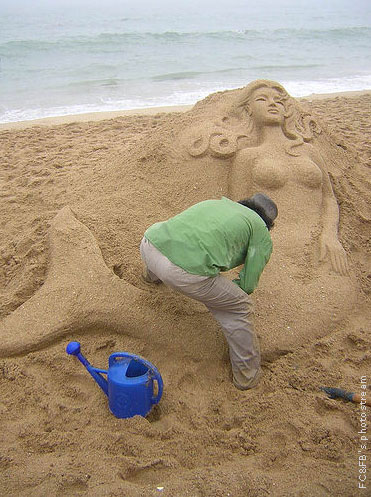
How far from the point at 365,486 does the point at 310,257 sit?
1.67 m

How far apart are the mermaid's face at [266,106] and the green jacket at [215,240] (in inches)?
61.1

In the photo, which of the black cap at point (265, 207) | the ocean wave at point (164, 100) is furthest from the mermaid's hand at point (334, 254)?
the ocean wave at point (164, 100)

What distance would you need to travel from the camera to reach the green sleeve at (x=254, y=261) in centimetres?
224

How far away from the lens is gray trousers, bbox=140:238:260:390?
2.15 meters

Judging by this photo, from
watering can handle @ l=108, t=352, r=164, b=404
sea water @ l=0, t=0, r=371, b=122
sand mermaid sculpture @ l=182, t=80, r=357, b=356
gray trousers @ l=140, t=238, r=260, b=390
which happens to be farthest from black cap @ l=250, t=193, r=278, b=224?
sea water @ l=0, t=0, r=371, b=122

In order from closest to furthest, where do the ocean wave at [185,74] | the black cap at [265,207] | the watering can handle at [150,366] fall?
the watering can handle at [150,366] < the black cap at [265,207] < the ocean wave at [185,74]

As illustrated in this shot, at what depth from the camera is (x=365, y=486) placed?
1712mm

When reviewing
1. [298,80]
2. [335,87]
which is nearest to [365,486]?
[335,87]

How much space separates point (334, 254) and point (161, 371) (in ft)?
5.02

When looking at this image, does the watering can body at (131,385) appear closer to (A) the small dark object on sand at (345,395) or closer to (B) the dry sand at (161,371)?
(B) the dry sand at (161,371)

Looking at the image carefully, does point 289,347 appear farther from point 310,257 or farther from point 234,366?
point 310,257

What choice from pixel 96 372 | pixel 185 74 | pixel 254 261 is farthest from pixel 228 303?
pixel 185 74

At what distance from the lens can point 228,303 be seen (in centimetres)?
226

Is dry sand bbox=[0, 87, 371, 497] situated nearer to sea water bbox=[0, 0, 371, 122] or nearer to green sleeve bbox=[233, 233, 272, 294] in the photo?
green sleeve bbox=[233, 233, 272, 294]
